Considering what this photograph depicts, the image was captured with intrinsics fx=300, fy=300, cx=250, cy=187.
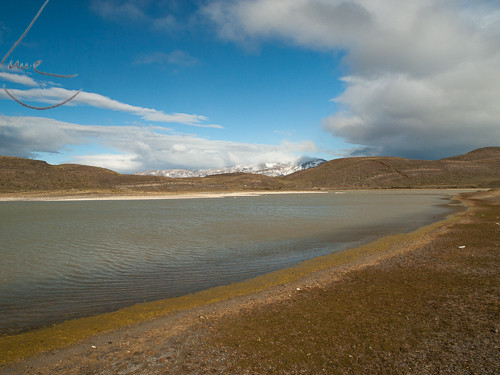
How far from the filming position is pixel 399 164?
17638 centimetres

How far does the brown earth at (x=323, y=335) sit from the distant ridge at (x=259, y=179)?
85198mm

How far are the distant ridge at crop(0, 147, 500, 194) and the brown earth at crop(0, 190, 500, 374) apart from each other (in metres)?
85.2

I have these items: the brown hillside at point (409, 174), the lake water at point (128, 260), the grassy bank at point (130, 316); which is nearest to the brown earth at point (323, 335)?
the grassy bank at point (130, 316)

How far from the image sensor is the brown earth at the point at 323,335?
203 inches

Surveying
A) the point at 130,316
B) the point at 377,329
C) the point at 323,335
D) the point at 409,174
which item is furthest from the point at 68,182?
the point at 409,174

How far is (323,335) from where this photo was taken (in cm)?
614

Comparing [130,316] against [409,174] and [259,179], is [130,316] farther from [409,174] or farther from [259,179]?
[409,174]

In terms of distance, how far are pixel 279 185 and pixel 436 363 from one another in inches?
6089

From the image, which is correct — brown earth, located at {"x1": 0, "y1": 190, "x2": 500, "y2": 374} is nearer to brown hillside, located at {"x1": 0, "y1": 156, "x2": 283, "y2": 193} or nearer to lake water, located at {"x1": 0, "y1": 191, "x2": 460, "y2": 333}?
lake water, located at {"x1": 0, "y1": 191, "x2": 460, "y2": 333}

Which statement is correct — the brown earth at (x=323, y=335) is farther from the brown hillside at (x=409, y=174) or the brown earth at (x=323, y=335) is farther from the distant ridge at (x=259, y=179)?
the brown hillside at (x=409, y=174)

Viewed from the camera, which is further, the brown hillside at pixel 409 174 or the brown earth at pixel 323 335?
the brown hillside at pixel 409 174

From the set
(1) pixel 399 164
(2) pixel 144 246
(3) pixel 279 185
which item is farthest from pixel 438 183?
(2) pixel 144 246

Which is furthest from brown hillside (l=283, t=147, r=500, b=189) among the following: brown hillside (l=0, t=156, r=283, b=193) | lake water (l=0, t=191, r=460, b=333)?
lake water (l=0, t=191, r=460, b=333)

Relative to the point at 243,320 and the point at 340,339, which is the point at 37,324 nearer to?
the point at 243,320
